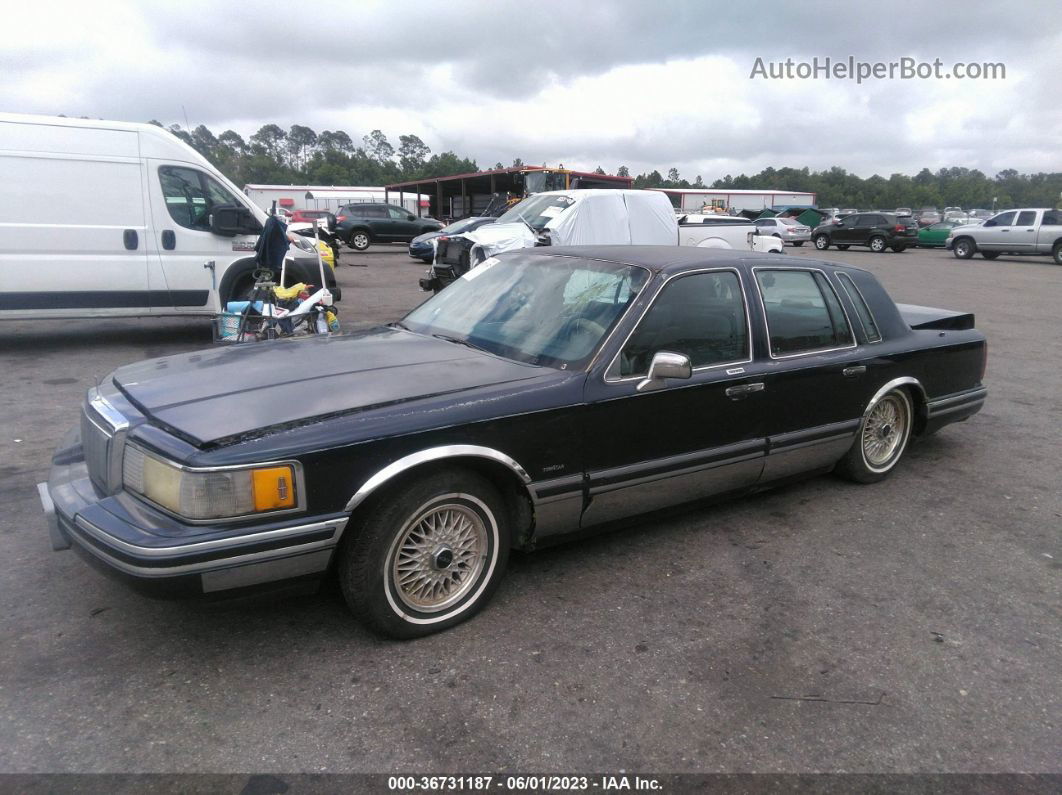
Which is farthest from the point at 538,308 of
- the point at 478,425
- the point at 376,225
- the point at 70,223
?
the point at 376,225

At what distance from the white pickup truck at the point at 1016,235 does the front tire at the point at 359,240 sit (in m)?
21.2

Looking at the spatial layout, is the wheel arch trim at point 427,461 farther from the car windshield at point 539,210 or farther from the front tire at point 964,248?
the front tire at point 964,248

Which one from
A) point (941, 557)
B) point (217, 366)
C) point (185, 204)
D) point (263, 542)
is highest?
point (185, 204)

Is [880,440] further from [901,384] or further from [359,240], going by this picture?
[359,240]

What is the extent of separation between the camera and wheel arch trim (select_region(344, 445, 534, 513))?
2658mm

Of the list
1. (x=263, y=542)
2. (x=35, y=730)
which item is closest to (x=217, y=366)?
(x=263, y=542)

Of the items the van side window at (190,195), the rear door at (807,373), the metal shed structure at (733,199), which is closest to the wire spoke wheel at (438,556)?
the rear door at (807,373)

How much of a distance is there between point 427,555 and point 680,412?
1.39 meters

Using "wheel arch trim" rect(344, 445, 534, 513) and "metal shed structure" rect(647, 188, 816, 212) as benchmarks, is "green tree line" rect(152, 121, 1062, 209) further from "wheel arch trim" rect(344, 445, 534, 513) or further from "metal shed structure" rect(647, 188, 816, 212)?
"wheel arch trim" rect(344, 445, 534, 513)

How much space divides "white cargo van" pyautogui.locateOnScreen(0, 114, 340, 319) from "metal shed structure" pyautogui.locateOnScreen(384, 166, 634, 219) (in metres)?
17.5

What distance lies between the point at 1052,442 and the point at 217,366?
19.2 ft

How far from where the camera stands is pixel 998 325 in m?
11.5

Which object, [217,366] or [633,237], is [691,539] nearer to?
[217,366]

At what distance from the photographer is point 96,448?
9.58 feet
